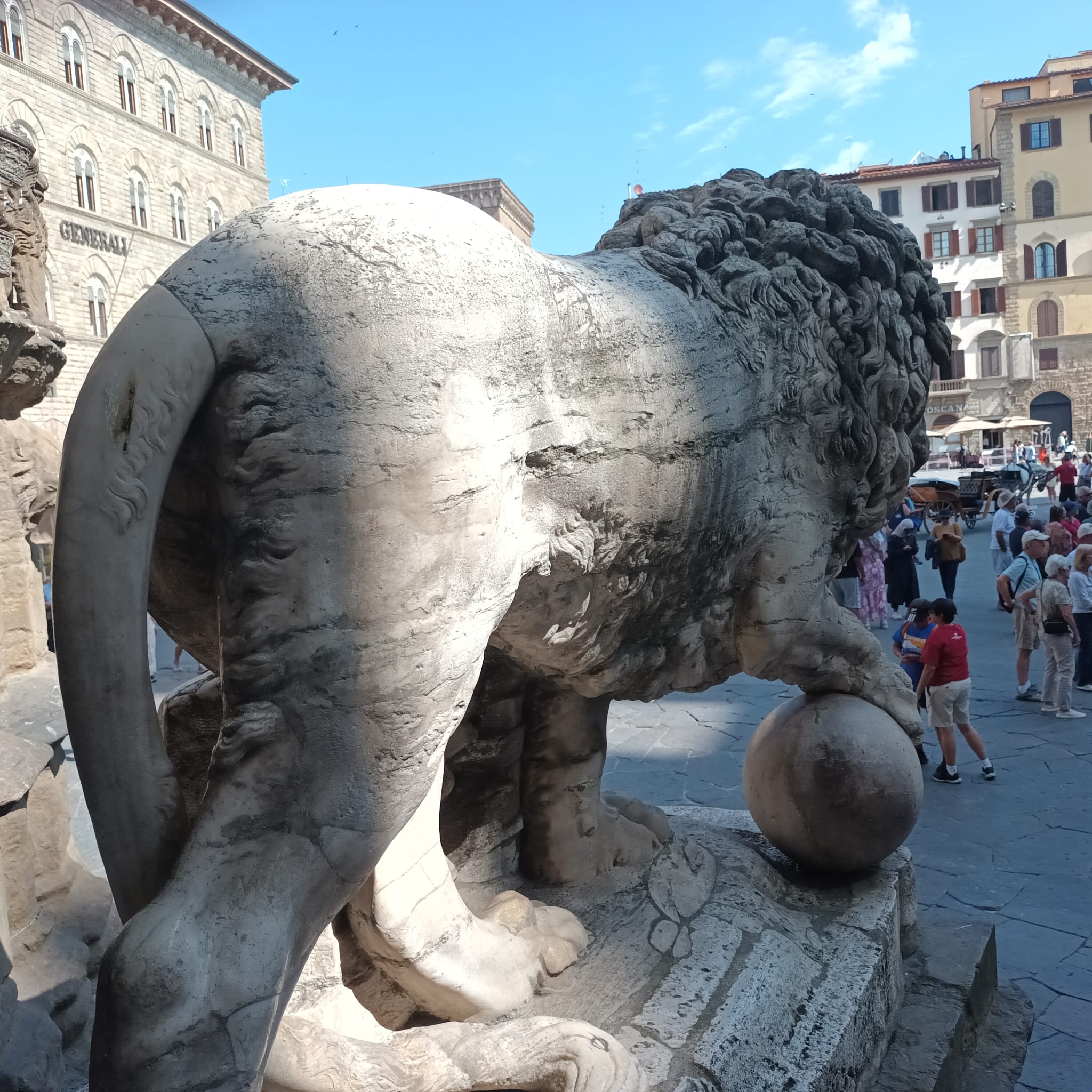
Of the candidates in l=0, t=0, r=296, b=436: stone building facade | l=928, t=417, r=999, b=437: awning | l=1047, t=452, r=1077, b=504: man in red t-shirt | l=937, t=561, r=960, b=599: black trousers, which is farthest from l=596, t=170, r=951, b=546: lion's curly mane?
l=928, t=417, r=999, b=437: awning

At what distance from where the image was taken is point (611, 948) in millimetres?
2025

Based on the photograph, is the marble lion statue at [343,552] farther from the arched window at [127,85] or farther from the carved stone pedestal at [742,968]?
the arched window at [127,85]

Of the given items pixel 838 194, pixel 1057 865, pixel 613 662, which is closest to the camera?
pixel 613 662

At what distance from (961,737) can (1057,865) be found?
7.00 ft

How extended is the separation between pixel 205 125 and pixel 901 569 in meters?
21.5

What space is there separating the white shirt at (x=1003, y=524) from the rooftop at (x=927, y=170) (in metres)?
29.5

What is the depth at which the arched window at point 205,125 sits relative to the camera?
23.9 m

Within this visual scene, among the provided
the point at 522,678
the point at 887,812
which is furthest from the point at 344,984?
the point at 887,812

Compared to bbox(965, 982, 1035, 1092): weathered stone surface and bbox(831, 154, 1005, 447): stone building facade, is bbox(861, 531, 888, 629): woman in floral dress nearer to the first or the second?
bbox(965, 982, 1035, 1092): weathered stone surface

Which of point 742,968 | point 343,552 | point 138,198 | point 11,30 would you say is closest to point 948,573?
point 742,968

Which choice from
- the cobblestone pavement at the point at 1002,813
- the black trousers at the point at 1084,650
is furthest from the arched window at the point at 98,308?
the black trousers at the point at 1084,650

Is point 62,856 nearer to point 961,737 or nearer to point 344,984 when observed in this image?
point 344,984

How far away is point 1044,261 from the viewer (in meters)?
37.5

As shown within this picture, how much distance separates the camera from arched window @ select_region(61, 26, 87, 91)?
1959 cm
